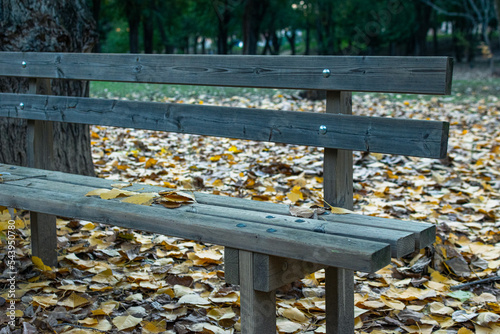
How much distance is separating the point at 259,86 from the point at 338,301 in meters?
0.95

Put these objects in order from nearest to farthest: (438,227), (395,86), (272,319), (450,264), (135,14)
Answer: (272,319)
(395,86)
(450,264)
(438,227)
(135,14)

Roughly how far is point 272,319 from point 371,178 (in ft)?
10.1

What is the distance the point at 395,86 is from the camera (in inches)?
81.1

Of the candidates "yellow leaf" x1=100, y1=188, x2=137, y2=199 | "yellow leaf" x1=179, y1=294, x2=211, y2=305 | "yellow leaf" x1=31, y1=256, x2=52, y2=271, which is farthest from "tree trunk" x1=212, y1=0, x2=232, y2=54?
"yellow leaf" x1=100, y1=188, x2=137, y2=199

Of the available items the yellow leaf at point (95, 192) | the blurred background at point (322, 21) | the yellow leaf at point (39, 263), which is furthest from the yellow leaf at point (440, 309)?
the blurred background at point (322, 21)

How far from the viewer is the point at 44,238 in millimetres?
2922

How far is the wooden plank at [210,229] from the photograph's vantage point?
1.66 metres

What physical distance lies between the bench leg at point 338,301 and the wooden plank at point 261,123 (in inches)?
19.7

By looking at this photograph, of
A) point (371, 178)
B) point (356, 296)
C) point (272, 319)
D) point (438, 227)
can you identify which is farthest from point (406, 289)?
point (371, 178)

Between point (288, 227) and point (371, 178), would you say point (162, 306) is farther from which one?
point (371, 178)

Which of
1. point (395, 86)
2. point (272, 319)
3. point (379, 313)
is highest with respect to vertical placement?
point (395, 86)

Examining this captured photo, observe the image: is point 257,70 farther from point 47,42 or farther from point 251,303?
point 47,42

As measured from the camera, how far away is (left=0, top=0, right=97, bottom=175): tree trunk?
12.7 feet

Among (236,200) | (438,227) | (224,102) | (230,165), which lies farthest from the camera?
(224,102)
